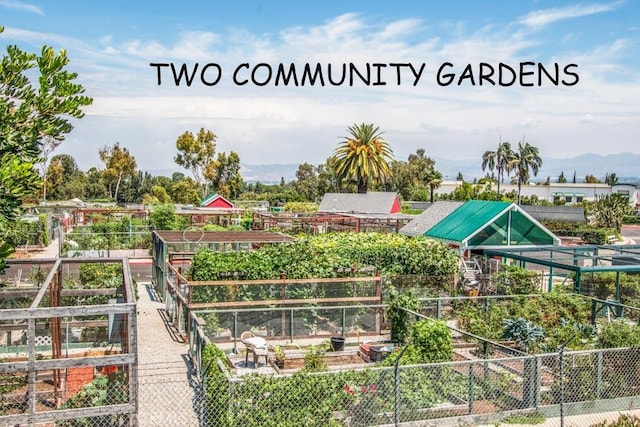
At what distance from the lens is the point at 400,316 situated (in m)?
18.0

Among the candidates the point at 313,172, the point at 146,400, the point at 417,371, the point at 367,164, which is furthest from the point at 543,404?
the point at 313,172

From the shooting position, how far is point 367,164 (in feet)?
269

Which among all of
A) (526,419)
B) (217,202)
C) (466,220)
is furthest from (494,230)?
(217,202)

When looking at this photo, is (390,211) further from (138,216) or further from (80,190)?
(80,190)

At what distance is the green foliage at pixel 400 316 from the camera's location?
1775cm

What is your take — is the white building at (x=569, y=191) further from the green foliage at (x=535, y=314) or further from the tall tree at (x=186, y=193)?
the green foliage at (x=535, y=314)

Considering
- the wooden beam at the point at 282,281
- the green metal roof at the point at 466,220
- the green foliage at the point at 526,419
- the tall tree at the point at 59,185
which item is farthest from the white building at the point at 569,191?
the green foliage at the point at 526,419

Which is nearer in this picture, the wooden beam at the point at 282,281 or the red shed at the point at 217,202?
the wooden beam at the point at 282,281

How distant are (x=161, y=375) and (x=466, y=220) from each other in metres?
19.1

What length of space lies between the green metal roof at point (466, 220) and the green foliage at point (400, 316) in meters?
11.5

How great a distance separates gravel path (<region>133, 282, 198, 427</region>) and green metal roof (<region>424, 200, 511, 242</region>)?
12.9 metres

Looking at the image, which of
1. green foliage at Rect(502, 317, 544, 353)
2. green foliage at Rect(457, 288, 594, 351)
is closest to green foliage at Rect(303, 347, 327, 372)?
green foliage at Rect(457, 288, 594, 351)

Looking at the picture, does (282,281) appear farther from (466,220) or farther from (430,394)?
(466,220)

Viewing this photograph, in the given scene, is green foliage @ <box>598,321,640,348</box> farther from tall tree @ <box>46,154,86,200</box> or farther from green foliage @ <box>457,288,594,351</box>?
tall tree @ <box>46,154,86,200</box>
